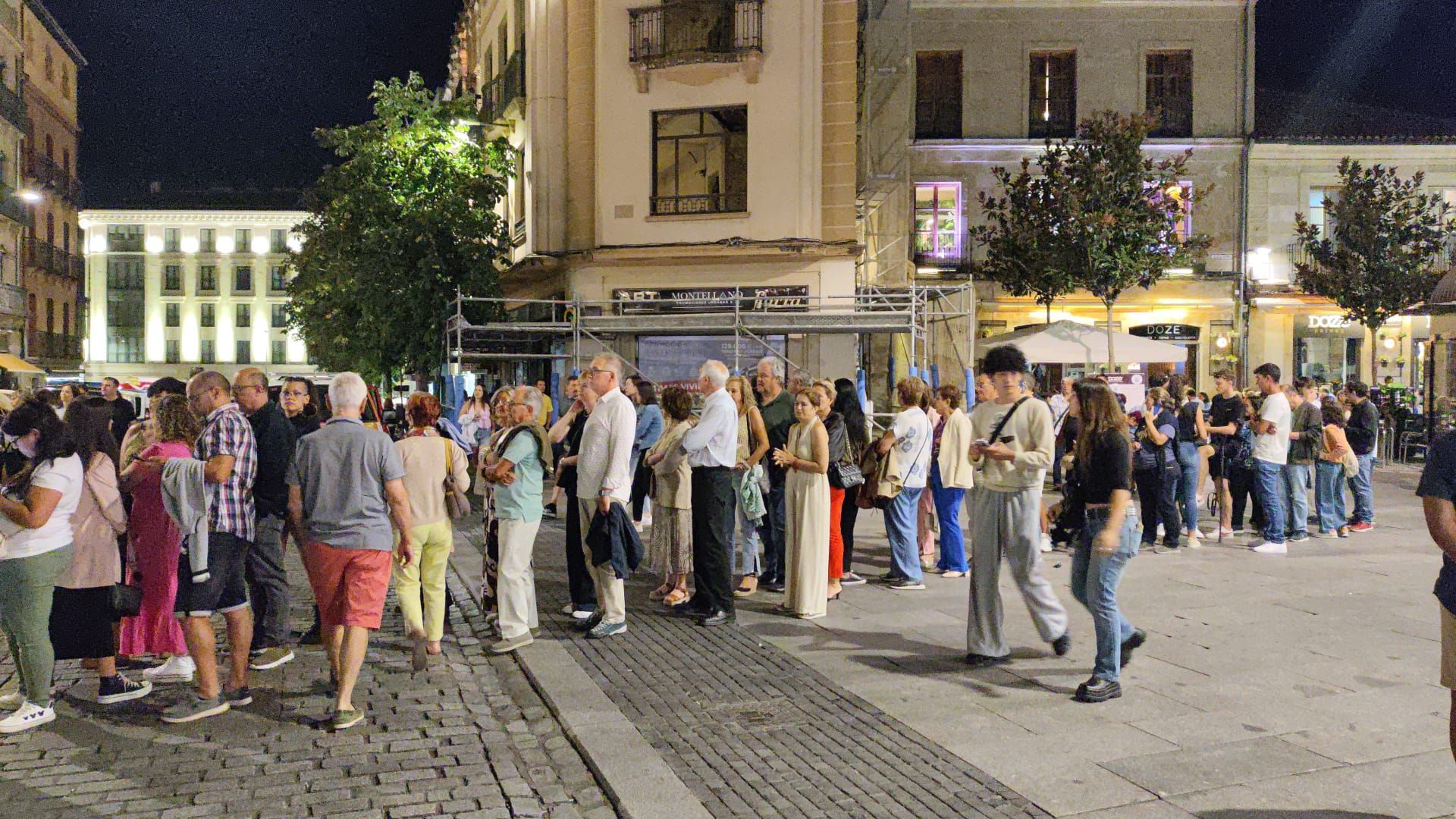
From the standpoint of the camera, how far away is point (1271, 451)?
37.8ft

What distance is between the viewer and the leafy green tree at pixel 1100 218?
24516 mm

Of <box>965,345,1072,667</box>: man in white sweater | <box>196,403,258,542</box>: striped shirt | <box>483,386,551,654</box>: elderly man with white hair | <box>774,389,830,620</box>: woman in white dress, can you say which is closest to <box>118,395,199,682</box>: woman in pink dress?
<box>196,403,258,542</box>: striped shirt

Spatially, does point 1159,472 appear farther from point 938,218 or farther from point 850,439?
point 938,218

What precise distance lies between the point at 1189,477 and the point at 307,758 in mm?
9358

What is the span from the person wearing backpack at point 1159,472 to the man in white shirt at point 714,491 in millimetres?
4911

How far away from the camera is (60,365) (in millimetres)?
49344

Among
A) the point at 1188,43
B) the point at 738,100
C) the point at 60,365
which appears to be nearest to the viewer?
the point at 738,100

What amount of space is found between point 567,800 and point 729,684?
1822 mm

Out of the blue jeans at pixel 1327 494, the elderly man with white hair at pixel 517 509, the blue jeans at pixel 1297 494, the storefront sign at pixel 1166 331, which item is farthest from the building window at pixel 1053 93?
the elderly man with white hair at pixel 517 509

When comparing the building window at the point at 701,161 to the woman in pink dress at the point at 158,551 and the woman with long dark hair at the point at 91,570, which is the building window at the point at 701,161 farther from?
the woman with long dark hair at the point at 91,570

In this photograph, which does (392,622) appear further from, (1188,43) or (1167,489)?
(1188,43)

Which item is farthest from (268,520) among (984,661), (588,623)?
(984,661)

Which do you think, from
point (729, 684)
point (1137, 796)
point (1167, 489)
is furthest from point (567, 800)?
point (1167, 489)

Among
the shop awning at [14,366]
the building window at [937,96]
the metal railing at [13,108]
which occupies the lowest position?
the shop awning at [14,366]
